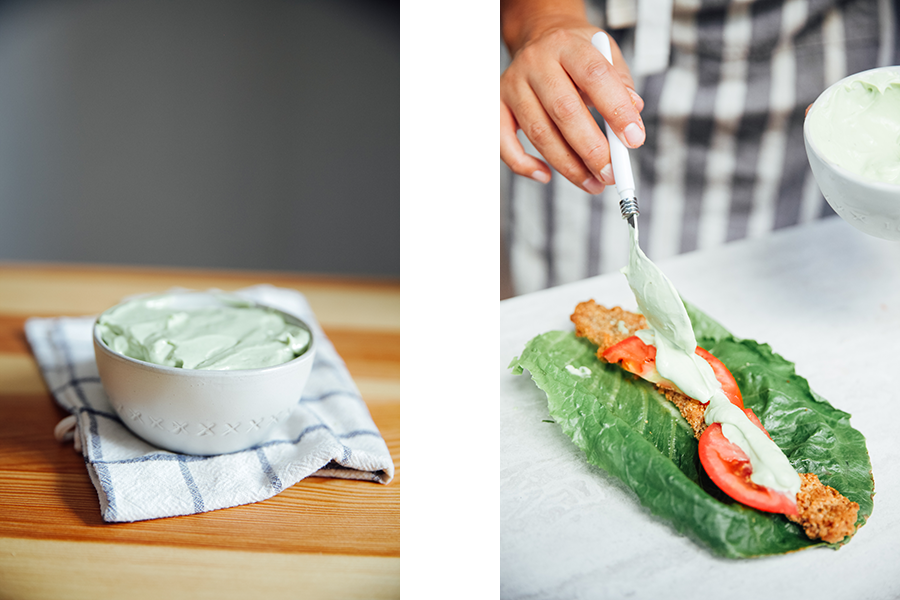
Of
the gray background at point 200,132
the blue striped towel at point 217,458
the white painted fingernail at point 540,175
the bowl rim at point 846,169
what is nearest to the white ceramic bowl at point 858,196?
the bowl rim at point 846,169

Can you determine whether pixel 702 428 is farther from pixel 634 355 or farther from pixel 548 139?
pixel 548 139

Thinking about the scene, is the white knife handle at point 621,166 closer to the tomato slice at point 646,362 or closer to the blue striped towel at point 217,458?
the tomato slice at point 646,362

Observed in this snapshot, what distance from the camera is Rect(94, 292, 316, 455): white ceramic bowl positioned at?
62 cm

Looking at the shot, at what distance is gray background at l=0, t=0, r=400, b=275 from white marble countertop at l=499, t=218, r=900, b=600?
1.06 meters

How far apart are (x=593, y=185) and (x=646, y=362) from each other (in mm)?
216

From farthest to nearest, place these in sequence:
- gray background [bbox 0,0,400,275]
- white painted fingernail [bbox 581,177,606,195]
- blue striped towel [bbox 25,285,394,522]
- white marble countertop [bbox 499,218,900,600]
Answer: gray background [bbox 0,0,400,275] < white painted fingernail [bbox 581,177,606,195] < blue striped towel [bbox 25,285,394,522] < white marble countertop [bbox 499,218,900,600]

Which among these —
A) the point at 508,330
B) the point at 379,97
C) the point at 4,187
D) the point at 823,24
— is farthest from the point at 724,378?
the point at 4,187

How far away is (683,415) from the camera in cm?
63

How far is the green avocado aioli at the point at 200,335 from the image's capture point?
645 millimetres

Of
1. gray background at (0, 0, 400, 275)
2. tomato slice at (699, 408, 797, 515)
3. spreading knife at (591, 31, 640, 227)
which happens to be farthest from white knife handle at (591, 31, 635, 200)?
gray background at (0, 0, 400, 275)

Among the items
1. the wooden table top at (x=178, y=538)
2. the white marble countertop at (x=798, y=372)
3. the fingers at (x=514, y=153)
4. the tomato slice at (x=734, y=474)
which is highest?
the fingers at (x=514, y=153)

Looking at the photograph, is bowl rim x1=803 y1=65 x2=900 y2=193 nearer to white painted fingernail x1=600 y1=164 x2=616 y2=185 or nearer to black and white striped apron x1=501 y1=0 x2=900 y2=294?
white painted fingernail x1=600 y1=164 x2=616 y2=185

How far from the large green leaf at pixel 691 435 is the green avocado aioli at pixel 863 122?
0.75ft

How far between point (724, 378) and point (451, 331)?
1.00 feet
